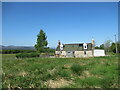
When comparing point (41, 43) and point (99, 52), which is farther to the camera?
point (41, 43)

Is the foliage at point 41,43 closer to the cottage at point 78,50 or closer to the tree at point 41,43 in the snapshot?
the tree at point 41,43

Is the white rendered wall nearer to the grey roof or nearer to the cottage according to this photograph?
the cottage

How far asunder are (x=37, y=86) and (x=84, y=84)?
29.2 inches

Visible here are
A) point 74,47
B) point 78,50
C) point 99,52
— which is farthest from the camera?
point 74,47

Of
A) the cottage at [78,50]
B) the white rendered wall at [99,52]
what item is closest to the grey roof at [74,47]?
the cottage at [78,50]

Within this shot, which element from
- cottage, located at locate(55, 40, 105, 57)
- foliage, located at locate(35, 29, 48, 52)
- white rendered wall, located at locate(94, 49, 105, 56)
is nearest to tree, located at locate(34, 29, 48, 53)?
foliage, located at locate(35, 29, 48, 52)

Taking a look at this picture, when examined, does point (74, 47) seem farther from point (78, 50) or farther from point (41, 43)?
point (41, 43)

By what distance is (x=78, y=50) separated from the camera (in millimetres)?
14680

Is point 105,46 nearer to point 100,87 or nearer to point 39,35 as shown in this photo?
point 39,35

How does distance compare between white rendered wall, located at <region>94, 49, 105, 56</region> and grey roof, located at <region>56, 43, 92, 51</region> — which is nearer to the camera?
white rendered wall, located at <region>94, 49, 105, 56</region>

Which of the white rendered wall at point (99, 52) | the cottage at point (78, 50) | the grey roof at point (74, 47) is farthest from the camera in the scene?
the grey roof at point (74, 47)

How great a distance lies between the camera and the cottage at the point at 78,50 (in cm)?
1395

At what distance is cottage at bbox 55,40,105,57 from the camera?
45.8 ft

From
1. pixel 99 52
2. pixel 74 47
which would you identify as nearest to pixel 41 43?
pixel 74 47
